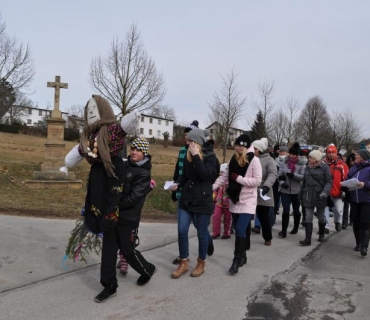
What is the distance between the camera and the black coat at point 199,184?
434cm

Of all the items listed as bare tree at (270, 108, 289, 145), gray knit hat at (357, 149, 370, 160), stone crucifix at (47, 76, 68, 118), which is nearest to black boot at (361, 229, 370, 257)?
gray knit hat at (357, 149, 370, 160)

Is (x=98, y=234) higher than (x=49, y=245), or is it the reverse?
(x=98, y=234)

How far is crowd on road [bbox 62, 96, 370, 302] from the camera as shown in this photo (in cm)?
360

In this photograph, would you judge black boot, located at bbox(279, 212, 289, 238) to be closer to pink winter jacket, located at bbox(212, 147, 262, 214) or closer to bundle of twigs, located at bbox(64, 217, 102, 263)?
pink winter jacket, located at bbox(212, 147, 262, 214)

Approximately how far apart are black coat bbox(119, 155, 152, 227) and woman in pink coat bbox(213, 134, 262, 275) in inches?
58.6

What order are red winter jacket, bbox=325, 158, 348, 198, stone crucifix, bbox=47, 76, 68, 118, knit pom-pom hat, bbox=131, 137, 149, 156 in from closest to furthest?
knit pom-pom hat, bbox=131, 137, 149, 156
red winter jacket, bbox=325, 158, 348, 198
stone crucifix, bbox=47, 76, 68, 118

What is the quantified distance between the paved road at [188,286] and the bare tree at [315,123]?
3557cm

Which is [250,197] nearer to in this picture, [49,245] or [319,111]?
[49,245]

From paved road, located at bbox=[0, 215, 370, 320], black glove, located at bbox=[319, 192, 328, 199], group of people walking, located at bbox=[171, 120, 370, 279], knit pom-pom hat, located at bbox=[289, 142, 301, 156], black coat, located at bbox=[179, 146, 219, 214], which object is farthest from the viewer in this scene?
knit pom-pom hat, located at bbox=[289, 142, 301, 156]

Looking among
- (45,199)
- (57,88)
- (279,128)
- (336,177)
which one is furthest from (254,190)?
(279,128)

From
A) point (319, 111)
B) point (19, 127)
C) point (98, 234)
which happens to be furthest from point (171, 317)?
point (319, 111)

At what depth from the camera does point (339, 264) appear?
5.51 meters

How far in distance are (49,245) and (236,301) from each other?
9.97ft

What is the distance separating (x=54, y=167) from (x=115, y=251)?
890 centimetres
